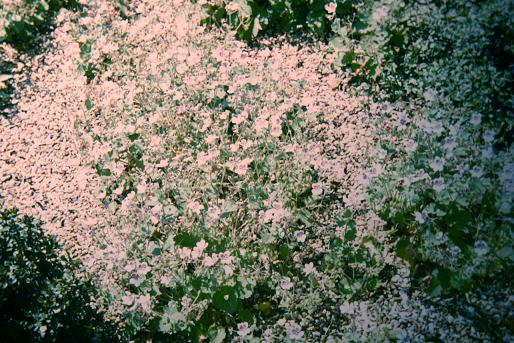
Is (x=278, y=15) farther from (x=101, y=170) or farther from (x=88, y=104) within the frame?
(x=101, y=170)

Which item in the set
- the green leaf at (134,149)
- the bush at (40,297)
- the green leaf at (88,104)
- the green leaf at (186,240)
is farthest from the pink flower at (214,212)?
the green leaf at (88,104)

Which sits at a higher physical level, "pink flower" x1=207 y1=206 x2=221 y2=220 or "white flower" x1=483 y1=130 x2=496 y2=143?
"white flower" x1=483 y1=130 x2=496 y2=143

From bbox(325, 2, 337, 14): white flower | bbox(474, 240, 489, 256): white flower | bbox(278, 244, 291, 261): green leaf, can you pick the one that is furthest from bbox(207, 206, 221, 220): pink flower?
bbox(325, 2, 337, 14): white flower

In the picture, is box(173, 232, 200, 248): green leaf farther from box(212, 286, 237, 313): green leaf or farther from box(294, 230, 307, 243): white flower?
box(294, 230, 307, 243): white flower

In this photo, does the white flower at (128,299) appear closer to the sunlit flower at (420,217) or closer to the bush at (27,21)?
the sunlit flower at (420,217)

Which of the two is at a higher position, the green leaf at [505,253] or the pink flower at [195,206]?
the green leaf at [505,253]

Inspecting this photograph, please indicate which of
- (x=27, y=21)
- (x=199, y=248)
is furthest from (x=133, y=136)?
(x=27, y=21)
